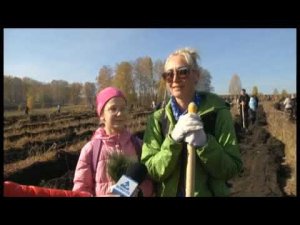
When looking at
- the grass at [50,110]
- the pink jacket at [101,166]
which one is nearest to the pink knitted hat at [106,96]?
the pink jacket at [101,166]

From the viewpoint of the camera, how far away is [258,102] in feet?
16.7

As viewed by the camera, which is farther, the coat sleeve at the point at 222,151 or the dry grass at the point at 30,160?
the dry grass at the point at 30,160

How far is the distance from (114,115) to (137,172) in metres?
0.36

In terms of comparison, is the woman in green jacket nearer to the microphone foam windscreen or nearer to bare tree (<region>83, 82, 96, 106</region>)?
the microphone foam windscreen

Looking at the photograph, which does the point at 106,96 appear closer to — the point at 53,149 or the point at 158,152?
the point at 158,152

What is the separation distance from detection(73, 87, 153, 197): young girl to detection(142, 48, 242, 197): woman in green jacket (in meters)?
0.16

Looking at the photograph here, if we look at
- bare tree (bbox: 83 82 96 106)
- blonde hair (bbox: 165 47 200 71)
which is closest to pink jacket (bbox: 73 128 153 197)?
blonde hair (bbox: 165 47 200 71)

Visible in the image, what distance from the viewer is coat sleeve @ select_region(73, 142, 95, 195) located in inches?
111

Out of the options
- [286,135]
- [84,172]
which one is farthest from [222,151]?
[286,135]

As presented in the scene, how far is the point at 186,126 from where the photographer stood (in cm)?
264

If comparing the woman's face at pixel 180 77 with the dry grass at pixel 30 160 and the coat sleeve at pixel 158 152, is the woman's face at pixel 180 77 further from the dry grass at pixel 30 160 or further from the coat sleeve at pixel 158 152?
the dry grass at pixel 30 160

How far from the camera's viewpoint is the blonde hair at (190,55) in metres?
2.77
